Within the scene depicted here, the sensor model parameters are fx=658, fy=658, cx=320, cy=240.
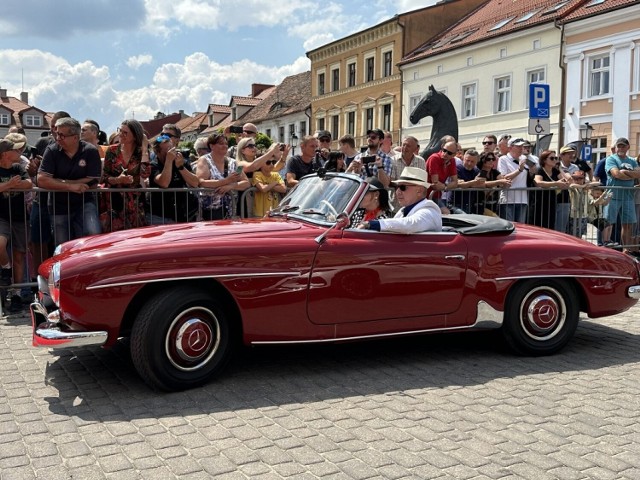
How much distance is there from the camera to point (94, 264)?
435 cm

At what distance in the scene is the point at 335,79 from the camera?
50562 millimetres

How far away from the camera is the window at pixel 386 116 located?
43.5m

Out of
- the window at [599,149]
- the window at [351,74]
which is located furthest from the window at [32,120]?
the window at [599,149]

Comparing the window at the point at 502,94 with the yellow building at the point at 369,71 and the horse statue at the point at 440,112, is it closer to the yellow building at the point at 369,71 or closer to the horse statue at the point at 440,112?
the yellow building at the point at 369,71

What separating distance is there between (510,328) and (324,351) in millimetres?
1589

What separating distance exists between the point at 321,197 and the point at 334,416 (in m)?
1.95

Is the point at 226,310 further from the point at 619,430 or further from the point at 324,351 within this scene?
the point at 619,430

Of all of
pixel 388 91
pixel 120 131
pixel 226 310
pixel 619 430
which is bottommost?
pixel 619 430

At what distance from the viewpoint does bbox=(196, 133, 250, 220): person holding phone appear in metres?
7.70

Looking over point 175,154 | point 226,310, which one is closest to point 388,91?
point 175,154

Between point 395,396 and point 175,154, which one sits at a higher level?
point 175,154

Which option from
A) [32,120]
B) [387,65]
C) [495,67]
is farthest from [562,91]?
[32,120]

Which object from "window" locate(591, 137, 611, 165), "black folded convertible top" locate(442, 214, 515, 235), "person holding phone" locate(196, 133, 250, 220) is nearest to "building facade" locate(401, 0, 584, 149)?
"window" locate(591, 137, 611, 165)

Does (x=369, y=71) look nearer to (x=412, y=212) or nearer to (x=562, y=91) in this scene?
(x=562, y=91)
